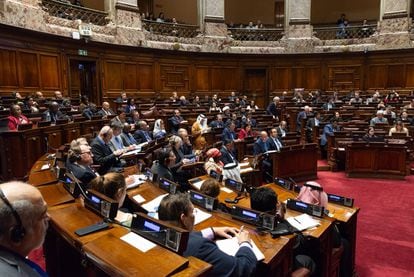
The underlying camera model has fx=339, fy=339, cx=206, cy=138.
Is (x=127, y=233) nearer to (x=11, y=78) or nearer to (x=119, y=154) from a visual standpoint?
(x=119, y=154)

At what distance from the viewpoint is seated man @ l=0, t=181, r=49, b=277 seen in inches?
44.4

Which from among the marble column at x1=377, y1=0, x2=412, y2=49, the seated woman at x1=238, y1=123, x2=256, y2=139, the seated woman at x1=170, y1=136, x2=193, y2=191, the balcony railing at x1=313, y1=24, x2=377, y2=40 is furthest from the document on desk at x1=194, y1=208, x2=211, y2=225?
the balcony railing at x1=313, y1=24, x2=377, y2=40

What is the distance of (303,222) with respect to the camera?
9.12ft

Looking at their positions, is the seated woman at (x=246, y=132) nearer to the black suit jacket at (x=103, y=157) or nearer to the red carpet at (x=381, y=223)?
the red carpet at (x=381, y=223)

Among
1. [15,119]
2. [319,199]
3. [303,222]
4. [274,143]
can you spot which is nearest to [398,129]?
[274,143]

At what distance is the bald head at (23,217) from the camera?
1140 millimetres

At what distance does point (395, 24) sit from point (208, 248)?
15899mm

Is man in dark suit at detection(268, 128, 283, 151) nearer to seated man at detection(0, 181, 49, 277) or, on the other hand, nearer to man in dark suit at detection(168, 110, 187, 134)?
man in dark suit at detection(168, 110, 187, 134)

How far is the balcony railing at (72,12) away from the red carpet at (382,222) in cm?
946

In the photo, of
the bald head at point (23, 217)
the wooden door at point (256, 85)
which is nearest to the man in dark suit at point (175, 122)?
the bald head at point (23, 217)

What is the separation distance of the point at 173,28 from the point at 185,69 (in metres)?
1.85

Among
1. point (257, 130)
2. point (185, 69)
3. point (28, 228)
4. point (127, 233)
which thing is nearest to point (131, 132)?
point (257, 130)

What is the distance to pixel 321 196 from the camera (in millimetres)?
3266

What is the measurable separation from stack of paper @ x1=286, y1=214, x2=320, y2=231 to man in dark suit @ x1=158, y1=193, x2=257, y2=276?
0.69m
